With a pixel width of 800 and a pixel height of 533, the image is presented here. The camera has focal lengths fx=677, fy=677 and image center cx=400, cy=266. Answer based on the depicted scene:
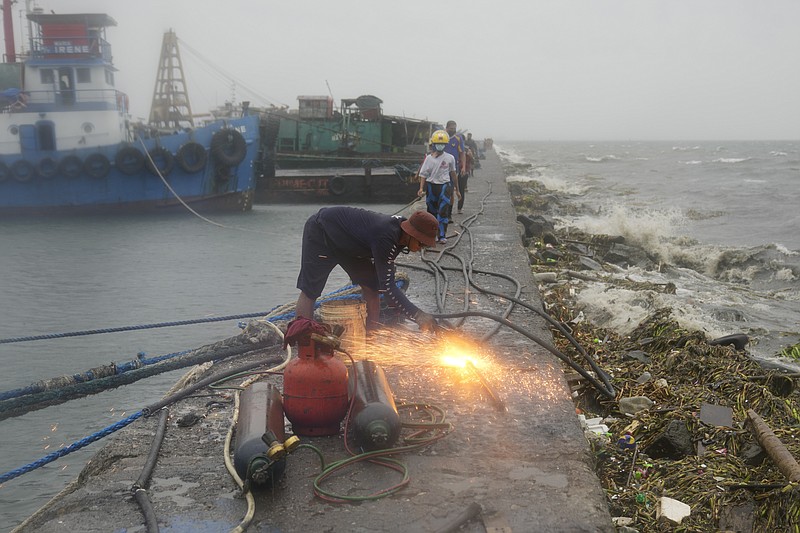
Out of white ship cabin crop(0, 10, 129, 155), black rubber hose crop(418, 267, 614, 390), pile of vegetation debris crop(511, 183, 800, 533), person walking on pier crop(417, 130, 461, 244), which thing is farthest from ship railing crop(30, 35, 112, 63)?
pile of vegetation debris crop(511, 183, 800, 533)

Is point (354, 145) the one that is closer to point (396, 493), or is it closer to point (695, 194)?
point (695, 194)

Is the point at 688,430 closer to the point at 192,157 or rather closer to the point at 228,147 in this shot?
the point at 192,157

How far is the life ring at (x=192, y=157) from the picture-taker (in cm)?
2407

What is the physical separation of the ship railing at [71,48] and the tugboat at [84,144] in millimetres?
36

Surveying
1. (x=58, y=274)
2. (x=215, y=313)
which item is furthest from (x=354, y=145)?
(x=215, y=313)

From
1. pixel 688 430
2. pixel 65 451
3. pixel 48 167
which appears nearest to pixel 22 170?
pixel 48 167

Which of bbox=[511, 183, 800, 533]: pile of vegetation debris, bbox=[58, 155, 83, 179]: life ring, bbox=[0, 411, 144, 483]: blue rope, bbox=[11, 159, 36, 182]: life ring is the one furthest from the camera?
bbox=[58, 155, 83, 179]: life ring

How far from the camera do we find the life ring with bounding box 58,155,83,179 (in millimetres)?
23406

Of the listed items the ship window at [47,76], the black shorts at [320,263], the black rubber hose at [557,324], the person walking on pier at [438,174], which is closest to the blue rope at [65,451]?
the black shorts at [320,263]

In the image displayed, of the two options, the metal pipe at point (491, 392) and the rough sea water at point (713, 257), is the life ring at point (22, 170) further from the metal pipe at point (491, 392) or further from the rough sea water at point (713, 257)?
the metal pipe at point (491, 392)

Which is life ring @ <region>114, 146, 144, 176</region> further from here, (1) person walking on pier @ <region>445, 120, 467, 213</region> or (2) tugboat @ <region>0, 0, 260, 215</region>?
(1) person walking on pier @ <region>445, 120, 467, 213</region>

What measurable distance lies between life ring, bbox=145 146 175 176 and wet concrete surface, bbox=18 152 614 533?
20.4 m

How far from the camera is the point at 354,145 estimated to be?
117ft

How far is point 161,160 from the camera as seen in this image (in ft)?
78.7
